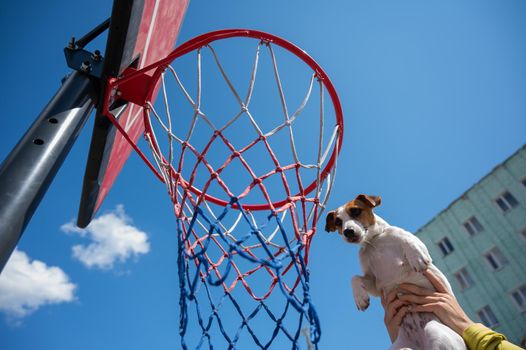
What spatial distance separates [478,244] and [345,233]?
1545cm

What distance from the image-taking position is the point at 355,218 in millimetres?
2621

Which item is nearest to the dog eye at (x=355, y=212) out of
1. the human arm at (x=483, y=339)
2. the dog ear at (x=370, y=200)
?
the dog ear at (x=370, y=200)

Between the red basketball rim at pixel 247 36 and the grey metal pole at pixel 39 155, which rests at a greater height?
the red basketball rim at pixel 247 36

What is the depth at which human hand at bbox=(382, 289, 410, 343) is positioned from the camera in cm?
203

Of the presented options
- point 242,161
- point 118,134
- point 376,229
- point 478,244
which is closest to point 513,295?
point 478,244

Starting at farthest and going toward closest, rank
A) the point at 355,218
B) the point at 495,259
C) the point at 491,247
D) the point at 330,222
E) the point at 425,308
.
→ 1. the point at 491,247
2. the point at 495,259
3. the point at 330,222
4. the point at 355,218
5. the point at 425,308

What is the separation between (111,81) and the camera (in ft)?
7.84

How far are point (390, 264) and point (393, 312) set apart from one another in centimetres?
35

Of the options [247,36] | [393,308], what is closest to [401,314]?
[393,308]

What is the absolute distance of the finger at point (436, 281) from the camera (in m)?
2.04

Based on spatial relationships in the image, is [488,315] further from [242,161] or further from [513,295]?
[242,161]

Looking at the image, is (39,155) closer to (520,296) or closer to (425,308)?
(425,308)

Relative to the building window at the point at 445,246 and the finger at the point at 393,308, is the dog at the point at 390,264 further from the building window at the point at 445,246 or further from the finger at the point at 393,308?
the building window at the point at 445,246

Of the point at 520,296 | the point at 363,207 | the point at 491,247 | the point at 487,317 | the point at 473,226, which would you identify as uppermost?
the point at 473,226
